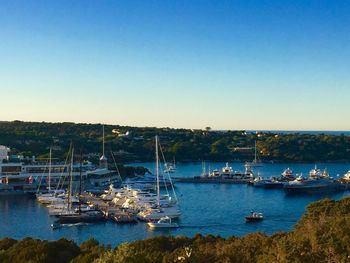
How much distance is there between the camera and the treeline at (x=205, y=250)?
9758 mm

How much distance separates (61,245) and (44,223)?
14.2 meters

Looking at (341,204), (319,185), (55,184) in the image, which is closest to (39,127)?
(55,184)

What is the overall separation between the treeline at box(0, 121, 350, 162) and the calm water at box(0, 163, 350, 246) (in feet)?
82.2

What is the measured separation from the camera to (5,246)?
1433cm

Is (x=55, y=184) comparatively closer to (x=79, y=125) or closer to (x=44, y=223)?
(x=44, y=223)

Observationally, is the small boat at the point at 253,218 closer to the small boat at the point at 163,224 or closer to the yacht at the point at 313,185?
the small boat at the point at 163,224

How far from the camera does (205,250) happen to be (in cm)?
1314

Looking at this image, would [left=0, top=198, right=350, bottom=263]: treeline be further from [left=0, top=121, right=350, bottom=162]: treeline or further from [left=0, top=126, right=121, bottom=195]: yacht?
[left=0, top=121, right=350, bottom=162]: treeline

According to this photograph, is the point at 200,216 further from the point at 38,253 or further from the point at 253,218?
the point at 38,253

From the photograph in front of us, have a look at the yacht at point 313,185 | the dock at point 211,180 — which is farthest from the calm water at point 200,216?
the dock at point 211,180

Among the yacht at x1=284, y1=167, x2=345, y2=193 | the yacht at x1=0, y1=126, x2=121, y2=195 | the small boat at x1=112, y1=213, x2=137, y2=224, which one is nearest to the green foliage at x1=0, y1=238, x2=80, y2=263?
the small boat at x1=112, y1=213, x2=137, y2=224

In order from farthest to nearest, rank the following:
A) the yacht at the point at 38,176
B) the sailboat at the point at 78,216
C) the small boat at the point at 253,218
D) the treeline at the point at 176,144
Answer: the treeline at the point at 176,144, the yacht at the point at 38,176, the small boat at the point at 253,218, the sailboat at the point at 78,216

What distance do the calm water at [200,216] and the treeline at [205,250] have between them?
29.2 feet

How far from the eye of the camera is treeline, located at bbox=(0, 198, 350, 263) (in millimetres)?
9758
